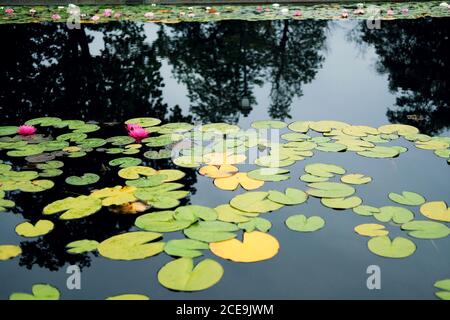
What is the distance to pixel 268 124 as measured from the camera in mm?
2496

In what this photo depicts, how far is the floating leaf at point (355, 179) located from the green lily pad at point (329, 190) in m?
0.05

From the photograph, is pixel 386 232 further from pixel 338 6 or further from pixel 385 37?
pixel 338 6

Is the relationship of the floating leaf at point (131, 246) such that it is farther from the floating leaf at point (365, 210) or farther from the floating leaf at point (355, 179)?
the floating leaf at point (355, 179)

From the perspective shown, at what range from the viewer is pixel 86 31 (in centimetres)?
575

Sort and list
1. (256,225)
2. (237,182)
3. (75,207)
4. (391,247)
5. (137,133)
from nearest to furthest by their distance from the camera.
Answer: (391,247)
(256,225)
(75,207)
(237,182)
(137,133)

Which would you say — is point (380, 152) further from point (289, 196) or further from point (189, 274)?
point (189, 274)

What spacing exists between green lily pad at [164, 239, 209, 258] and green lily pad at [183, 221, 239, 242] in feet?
0.08

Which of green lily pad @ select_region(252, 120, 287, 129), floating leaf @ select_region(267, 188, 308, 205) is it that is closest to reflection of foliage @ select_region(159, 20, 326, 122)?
green lily pad @ select_region(252, 120, 287, 129)

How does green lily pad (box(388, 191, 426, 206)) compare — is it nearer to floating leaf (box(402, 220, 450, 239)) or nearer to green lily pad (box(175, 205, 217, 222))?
floating leaf (box(402, 220, 450, 239))

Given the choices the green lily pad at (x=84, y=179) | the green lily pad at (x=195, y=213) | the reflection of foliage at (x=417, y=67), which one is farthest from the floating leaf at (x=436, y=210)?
the green lily pad at (x=84, y=179)

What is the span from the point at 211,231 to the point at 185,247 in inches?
4.8

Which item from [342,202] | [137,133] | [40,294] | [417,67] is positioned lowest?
[40,294]

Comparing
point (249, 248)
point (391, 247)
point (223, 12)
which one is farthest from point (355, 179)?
point (223, 12)

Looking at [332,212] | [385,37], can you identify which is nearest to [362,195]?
[332,212]
